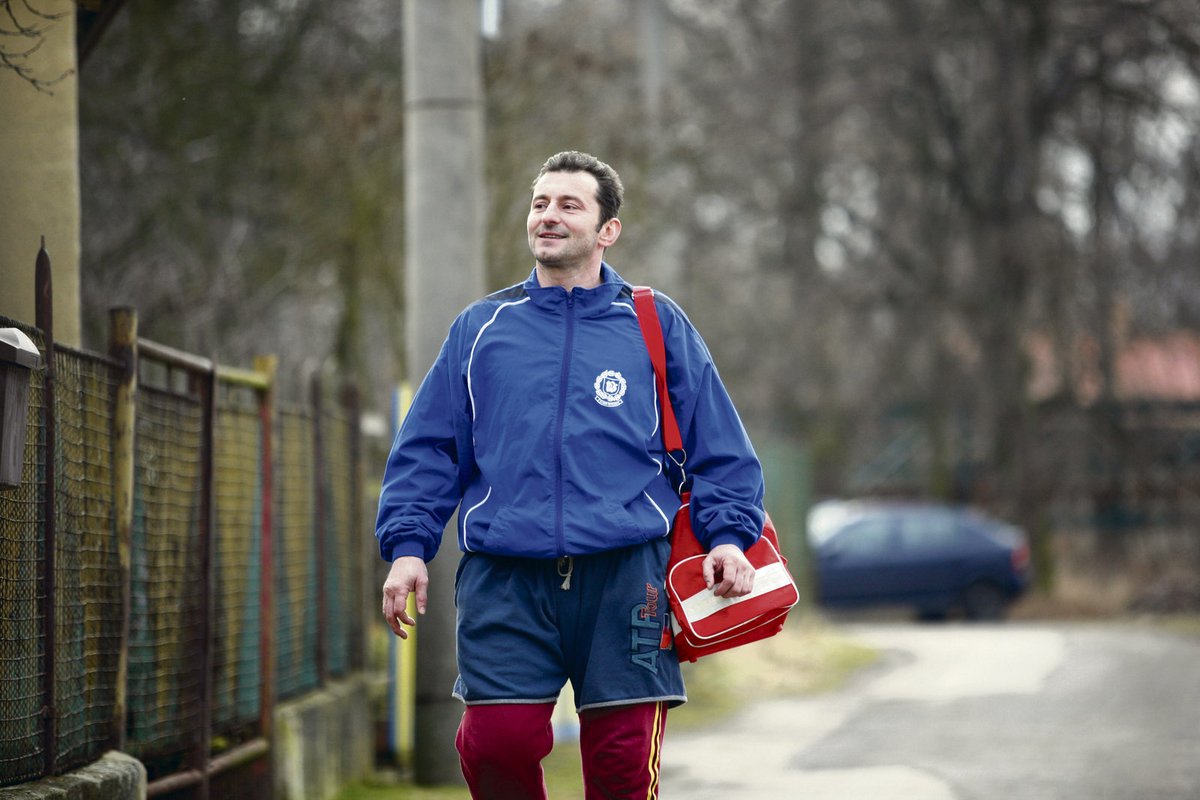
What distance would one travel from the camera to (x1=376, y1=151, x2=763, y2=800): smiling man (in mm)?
4258

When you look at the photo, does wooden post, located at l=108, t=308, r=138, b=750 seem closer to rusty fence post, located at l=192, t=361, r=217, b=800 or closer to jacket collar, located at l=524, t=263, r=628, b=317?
rusty fence post, located at l=192, t=361, r=217, b=800

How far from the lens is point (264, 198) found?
1630cm

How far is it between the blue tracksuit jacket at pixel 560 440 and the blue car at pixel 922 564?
60.8 ft

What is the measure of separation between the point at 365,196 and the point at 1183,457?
45.9 feet

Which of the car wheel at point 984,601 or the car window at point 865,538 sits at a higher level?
the car window at point 865,538

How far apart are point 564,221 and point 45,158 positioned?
6.87ft

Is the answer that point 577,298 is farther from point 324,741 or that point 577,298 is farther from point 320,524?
point 320,524

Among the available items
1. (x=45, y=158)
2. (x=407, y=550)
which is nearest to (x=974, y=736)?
(x=45, y=158)

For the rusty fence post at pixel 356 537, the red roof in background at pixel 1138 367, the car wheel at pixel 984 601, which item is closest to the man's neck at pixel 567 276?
the rusty fence post at pixel 356 537

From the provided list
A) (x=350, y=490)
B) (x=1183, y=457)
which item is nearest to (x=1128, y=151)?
(x=1183, y=457)

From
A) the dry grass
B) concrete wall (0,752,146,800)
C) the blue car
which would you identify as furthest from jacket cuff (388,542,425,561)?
the blue car

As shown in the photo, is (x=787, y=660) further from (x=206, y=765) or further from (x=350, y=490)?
(x=206, y=765)

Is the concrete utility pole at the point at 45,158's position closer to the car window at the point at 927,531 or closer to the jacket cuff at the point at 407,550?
the jacket cuff at the point at 407,550

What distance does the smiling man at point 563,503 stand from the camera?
4258 millimetres
